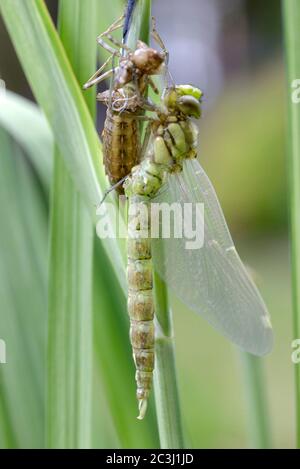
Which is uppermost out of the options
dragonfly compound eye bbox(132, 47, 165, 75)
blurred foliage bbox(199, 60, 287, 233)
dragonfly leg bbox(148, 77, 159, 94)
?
blurred foliage bbox(199, 60, 287, 233)

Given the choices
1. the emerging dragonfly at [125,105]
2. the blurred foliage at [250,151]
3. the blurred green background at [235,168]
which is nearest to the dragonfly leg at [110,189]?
the emerging dragonfly at [125,105]

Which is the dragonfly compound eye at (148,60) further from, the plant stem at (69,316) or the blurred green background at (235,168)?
the blurred green background at (235,168)

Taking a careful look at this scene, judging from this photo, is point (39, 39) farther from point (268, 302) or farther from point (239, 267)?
point (268, 302)

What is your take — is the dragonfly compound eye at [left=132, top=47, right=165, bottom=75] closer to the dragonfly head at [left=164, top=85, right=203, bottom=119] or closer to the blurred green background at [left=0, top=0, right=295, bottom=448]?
the dragonfly head at [left=164, top=85, right=203, bottom=119]

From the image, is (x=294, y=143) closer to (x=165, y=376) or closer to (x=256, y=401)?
(x=165, y=376)

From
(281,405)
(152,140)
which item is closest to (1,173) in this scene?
(152,140)

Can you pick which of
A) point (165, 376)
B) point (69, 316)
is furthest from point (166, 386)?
point (69, 316)

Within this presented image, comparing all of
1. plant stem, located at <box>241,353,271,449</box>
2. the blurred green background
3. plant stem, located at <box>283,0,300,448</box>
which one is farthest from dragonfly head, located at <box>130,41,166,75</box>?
the blurred green background
